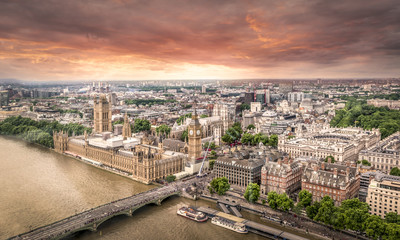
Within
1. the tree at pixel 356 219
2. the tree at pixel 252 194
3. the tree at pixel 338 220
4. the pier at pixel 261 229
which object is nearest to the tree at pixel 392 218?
the tree at pixel 356 219

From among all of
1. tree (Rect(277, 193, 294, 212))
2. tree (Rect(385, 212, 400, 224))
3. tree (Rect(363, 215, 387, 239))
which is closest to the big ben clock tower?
tree (Rect(277, 193, 294, 212))

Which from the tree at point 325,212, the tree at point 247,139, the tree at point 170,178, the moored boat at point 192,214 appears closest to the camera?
the tree at point 325,212

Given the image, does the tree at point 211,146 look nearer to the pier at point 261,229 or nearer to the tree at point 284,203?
the pier at point 261,229

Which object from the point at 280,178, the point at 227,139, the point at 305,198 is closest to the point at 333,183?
the point at 305,198

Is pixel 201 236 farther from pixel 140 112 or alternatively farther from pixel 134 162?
pixel 140 112

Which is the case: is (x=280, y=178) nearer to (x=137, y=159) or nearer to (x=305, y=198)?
(x=305, y=198)

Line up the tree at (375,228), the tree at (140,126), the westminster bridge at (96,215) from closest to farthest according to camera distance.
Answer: the tree at (375,228), the westminster bridge at (96,215), the tree at (140,126)
